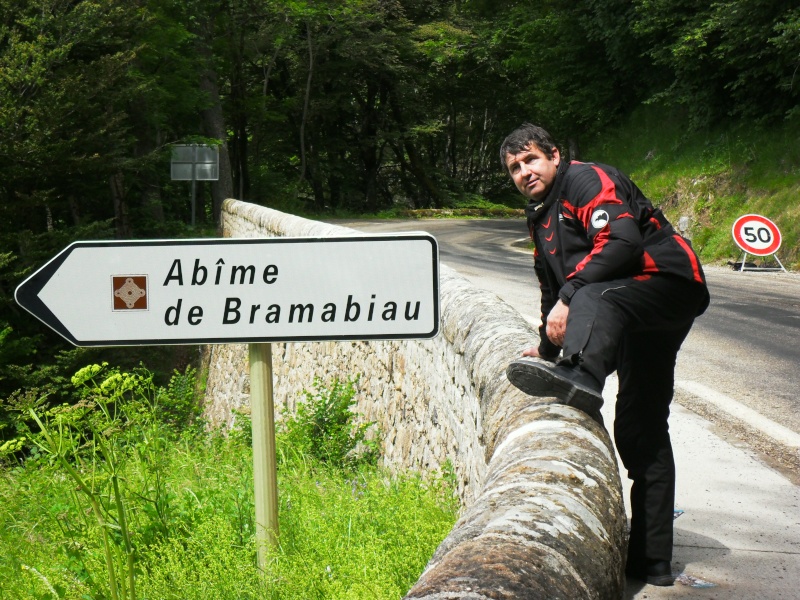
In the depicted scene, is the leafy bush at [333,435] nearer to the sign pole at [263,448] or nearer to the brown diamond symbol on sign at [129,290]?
the sign pole at [263,448]

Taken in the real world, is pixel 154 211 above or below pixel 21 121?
below

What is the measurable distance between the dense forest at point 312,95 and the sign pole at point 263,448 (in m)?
1.11

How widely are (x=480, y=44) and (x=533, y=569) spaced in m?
34.1

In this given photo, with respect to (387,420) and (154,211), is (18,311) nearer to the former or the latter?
(154,211)

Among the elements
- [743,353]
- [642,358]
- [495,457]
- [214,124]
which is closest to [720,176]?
[743,353]

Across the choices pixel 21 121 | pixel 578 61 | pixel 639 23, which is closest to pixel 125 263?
pixel 21 121

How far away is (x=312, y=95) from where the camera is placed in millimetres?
37781

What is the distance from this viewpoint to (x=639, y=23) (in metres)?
19.6

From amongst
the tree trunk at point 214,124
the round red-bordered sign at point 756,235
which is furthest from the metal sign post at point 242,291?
the tree trunk at point 214,124

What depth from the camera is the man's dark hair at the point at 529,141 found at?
3.31m

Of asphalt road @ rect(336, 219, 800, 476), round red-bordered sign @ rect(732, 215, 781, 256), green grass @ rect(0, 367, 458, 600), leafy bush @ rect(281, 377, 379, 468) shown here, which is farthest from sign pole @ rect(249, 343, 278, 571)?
round red-bordered sign @ rect(732, 215, 781, 256)

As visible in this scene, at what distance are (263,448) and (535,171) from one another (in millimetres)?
1382

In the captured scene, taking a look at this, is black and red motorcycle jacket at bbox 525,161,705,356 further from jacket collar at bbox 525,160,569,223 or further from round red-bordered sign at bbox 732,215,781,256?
round red-bordered sign at bbox 732,215,781,256

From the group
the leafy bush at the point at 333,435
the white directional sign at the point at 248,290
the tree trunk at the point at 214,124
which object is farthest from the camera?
the tree trunk at the point at 214,124
